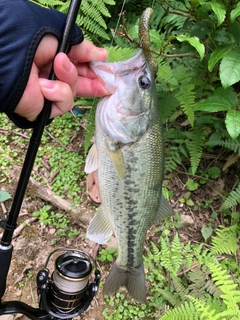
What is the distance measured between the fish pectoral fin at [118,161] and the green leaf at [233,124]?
91cm

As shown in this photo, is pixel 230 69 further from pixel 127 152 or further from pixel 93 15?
pixel 93 15

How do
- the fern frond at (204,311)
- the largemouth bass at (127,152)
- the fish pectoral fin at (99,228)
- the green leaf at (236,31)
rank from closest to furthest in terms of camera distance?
1. the largemouth bass at (127,152)
2. the fish pectoral fin at (99,228)
3. the fern frond at (204,311)
4. the green leaf at (236,31)

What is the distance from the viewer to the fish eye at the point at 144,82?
5.51ft

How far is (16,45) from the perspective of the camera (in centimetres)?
140

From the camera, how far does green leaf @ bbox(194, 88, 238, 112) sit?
251cm

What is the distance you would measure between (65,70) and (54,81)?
84mm

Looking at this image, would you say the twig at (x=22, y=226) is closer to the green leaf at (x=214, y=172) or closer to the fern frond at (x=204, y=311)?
the fern frond at (x=204, y=311)

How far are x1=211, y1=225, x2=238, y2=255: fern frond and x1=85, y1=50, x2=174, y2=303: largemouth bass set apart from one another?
4.35 feet

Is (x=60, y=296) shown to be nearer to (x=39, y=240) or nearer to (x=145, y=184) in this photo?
(x=145, y=184)

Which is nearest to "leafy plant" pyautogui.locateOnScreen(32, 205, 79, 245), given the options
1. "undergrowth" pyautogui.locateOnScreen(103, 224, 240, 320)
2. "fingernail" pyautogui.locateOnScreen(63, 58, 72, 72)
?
"undergrowth" pyautogui.locateOnScreen(103, 224, 240, 320)

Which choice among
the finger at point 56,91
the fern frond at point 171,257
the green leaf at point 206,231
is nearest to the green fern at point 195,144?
the green leaf at point 206,231

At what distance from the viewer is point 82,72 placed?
6.22 feet

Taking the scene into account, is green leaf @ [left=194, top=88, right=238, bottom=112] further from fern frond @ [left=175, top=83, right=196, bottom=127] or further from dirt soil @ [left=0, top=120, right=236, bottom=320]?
dirt soil @ [left=0, top=120, right=236, bottom=320]

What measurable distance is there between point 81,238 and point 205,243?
117 centimetres
